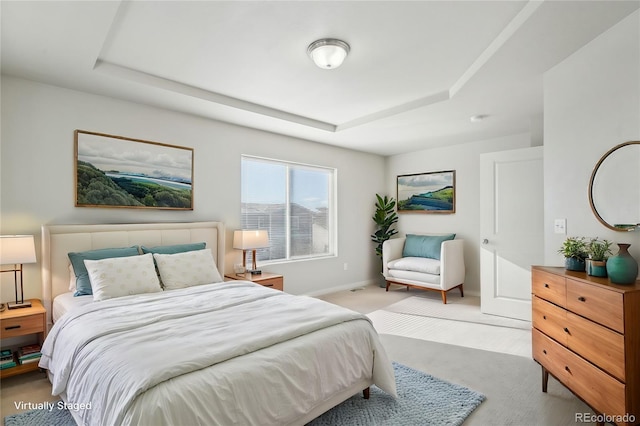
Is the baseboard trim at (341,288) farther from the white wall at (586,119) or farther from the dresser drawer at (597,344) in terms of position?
the dresser drawer at (597,344)

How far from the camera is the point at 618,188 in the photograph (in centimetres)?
203

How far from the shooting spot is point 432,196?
227 inches

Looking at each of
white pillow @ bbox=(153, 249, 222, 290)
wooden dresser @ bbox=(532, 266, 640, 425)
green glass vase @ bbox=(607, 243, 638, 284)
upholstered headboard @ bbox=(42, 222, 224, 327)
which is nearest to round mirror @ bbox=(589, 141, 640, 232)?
green glass vase @ bbox=(607, 243, 638, 284)

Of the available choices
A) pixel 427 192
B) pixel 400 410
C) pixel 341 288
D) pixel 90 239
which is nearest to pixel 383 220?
pixel 427 192

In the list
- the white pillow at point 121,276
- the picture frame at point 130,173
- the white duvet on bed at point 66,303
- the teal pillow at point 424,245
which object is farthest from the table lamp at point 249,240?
the teal pillow at point 424,245

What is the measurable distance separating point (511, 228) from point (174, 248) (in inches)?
149

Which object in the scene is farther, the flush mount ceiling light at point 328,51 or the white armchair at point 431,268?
the white armchair at point 431,268

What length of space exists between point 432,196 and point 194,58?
14.3ft

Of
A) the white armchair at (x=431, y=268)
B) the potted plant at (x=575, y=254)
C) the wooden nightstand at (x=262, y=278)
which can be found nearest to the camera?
the potted plant at (x=575, y=254)

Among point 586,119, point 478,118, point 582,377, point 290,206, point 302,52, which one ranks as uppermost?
point 302,52

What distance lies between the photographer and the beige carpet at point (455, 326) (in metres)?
3.28

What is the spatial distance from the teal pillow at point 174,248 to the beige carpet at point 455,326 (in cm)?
215

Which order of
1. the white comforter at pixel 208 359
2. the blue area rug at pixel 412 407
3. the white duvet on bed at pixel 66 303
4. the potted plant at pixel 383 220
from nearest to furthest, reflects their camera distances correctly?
the white comforter at pixel 208 359, the blue area rug at pixel 412 407, the white duvet on bed at pixel 66 303, the potted plant at pixel 383 220

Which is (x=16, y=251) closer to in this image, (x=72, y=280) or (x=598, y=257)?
(x=72, y=280)
